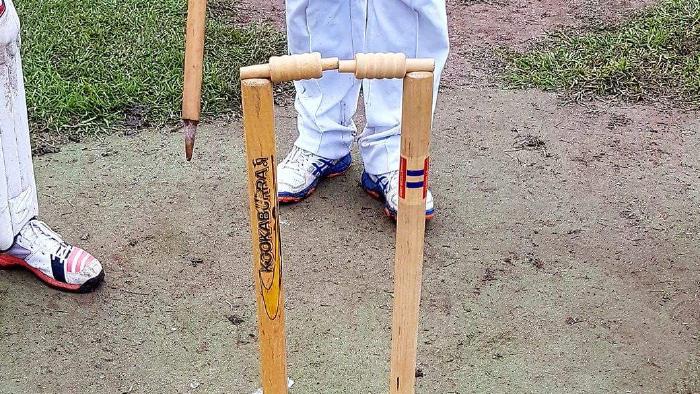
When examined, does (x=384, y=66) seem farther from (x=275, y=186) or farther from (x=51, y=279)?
(x=51, y=279)

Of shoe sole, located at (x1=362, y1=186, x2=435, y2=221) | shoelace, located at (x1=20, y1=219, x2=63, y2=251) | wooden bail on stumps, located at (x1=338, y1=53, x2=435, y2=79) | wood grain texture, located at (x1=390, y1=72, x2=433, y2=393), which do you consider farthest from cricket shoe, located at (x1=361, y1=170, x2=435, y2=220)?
wooden bail on stumps, located at (x1=338, y1=53, x2=435, y2=79)

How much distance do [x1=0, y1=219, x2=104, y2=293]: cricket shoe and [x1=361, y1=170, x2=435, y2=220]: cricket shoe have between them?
88cm

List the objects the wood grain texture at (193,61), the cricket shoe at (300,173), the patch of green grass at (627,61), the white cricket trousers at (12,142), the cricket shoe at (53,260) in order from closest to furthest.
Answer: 1. the wood grain texture at (193,61)
2. the white cricket trousers at (12,142)
3. the cricket shoe at (53,260)
4. the cricket shoe at (300,173)
5. the patch of green grass at (627,61)

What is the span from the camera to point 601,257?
8.87 feet

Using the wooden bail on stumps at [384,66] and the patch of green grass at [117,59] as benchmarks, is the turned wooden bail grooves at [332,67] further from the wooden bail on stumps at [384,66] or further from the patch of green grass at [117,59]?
the patch of green grass at [117,59]

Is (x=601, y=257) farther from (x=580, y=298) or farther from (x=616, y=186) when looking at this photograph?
(x=616, y=186)

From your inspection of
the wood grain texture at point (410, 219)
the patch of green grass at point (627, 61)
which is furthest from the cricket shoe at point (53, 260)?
the patch of green grass at point (627, 61)

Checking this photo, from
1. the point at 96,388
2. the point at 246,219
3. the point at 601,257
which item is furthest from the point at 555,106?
the point at 96,388

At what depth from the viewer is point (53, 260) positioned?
8.32ft

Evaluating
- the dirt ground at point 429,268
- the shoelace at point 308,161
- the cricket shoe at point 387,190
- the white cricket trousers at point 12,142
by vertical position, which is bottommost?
the dirt ground at point 429,268

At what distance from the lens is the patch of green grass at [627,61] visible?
148 inches

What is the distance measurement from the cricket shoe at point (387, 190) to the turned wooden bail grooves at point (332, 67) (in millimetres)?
1269

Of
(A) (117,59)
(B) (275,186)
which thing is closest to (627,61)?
(A) (117,59)

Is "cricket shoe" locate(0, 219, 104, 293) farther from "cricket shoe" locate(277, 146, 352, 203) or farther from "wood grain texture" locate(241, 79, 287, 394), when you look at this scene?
"wood grain texture" locate(241, 79, 287, 394)
